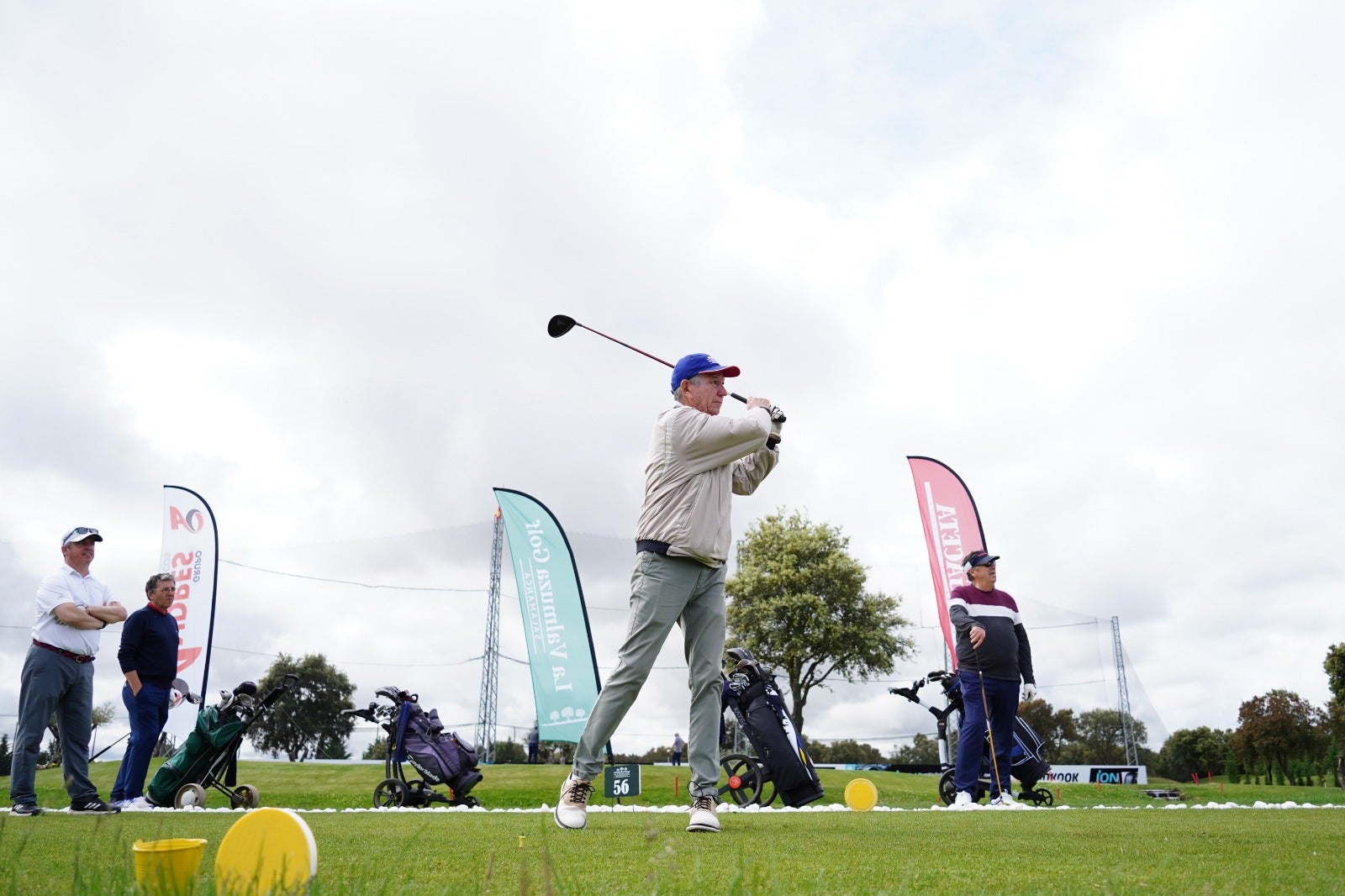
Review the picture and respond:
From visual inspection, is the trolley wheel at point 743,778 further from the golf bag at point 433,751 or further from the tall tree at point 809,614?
the tall tree at point 809,614

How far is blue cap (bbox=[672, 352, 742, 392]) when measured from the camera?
4.36 m

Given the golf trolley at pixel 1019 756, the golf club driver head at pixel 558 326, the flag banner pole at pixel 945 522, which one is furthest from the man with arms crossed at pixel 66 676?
the flag banner pole at pixel 945 522

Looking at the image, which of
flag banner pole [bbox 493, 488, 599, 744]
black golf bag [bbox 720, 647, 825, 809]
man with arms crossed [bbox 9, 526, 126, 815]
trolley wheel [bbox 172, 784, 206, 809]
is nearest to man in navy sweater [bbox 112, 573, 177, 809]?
man with arms crossed [bbox 9, 526, 126, 815]

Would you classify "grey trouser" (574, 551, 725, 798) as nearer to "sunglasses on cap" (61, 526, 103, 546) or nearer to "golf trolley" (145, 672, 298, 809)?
"sunglasses on cap" (61, 526, 103, 546)

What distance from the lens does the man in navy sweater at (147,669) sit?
22.1 feet

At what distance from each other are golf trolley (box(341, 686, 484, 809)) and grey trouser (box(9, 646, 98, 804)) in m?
2.54

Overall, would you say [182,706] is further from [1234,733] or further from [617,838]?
[1234,733]

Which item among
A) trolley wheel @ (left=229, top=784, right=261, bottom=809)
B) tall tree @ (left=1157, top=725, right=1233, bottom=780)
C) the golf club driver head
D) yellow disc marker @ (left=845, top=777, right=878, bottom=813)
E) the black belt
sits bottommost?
tall tree @ (left=1157, top=725, right=1233, bottom=780)

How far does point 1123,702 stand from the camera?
26.4m

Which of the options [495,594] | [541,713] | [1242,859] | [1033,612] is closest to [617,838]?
[1242,859]

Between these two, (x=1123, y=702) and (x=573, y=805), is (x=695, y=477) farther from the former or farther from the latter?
(x=1123, y=702)

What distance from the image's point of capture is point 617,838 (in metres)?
3.24

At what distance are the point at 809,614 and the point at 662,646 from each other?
1079 inches

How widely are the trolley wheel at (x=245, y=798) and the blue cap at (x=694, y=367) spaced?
611cm
